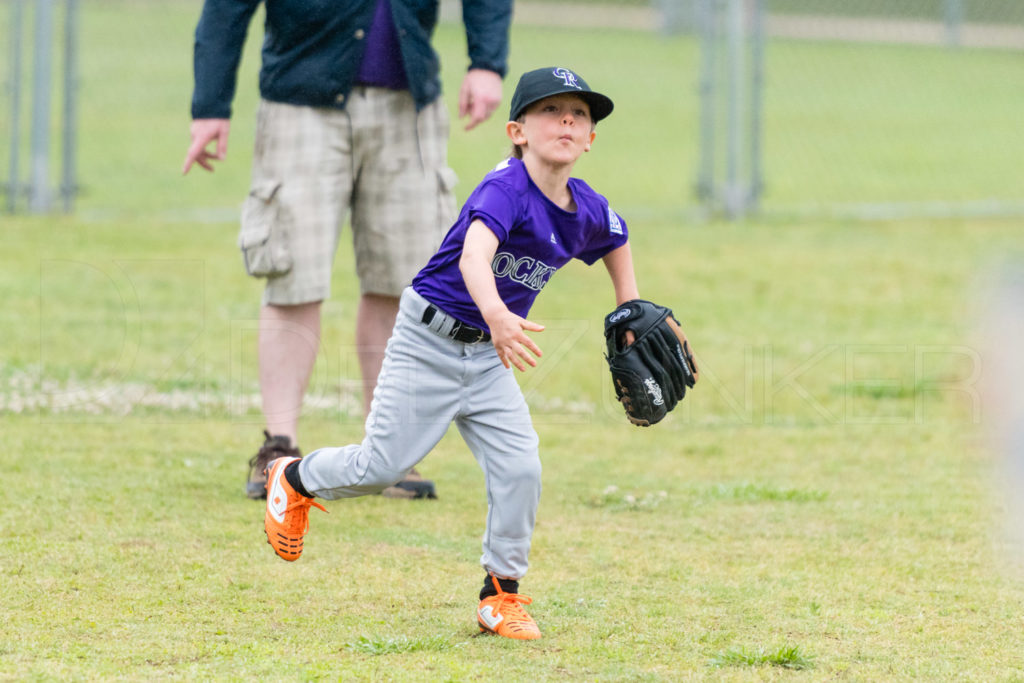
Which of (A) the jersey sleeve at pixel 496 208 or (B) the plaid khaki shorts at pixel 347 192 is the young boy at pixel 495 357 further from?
(B) the plaid khaki shorts at pixel 347 192

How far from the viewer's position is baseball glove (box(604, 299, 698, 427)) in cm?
376

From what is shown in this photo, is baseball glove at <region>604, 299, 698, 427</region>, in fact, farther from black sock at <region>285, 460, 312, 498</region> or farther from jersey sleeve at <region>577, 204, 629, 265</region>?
black sock at <region>285, 460, 312, 498</region>

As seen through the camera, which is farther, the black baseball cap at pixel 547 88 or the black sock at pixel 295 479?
the black sock at pixel 295 479

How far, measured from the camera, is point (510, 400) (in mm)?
3801

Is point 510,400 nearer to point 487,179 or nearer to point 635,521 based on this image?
point 487,179

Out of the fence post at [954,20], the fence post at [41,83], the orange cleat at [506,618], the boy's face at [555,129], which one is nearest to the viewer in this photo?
the orange cleat at [506,618]

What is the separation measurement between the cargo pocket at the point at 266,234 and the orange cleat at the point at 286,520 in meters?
1.21

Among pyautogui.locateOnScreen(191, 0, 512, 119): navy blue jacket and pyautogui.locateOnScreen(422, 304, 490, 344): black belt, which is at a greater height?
pyautogui.locateOnScreen(191, 0, 512, 119): navy blue jacket

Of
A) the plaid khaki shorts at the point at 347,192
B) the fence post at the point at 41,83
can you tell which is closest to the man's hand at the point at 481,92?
the plaid khaki shorts at the point at 347,192

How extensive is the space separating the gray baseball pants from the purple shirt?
146 centimetres

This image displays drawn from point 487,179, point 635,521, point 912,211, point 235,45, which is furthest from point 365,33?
point 912,211

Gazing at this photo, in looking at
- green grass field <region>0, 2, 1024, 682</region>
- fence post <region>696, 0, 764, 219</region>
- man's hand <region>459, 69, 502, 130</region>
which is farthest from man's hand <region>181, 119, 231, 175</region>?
fence post <region>696, 0, 764, 219</region>

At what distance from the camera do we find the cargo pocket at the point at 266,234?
4965 mm

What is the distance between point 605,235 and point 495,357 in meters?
0.46
